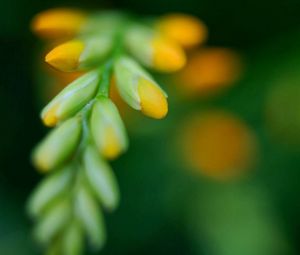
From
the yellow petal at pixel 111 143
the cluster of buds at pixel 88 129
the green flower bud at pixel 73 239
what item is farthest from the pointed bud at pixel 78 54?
the green flower bud at pixel 73 239

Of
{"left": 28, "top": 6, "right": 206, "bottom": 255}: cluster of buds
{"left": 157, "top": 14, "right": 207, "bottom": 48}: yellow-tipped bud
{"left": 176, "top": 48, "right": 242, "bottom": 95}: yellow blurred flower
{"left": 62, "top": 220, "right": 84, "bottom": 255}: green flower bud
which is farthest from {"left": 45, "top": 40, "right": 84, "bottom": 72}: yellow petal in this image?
{"left": 176, "top": 48, "right": 242, "bottom": 95}: yellow blurred flower

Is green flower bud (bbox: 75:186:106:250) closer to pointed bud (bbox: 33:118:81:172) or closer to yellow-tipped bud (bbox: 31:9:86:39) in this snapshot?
pointed bud (bbox: 33:118:81:172)

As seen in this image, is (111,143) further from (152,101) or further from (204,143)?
(204,143)

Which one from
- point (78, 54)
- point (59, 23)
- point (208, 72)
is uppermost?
point (78, 54)

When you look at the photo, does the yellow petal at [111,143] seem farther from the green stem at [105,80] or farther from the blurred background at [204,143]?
the blurred background at [204,143]

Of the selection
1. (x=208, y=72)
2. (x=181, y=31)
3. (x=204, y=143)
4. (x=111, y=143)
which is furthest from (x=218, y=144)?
(x=111, y=143)

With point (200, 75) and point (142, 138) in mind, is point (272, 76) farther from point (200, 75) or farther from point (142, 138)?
point (142, 138)
